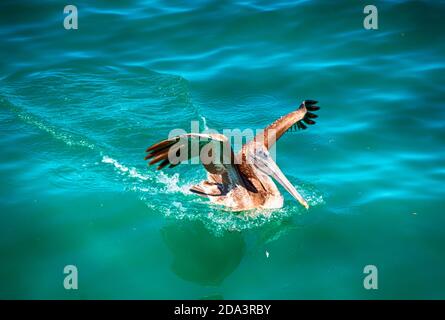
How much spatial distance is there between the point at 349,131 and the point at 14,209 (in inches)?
246

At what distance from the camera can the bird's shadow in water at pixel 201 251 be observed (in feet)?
27.1

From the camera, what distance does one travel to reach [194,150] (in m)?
8.78

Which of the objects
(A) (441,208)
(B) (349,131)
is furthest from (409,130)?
(A) (441,208)

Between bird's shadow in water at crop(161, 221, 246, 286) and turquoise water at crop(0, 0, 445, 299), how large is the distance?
0.03m

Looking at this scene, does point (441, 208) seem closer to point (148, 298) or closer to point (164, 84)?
point (148, 298)

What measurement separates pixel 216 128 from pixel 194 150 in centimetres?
278

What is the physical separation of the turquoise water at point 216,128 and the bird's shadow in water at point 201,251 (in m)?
0.03

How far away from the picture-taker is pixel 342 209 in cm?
938
